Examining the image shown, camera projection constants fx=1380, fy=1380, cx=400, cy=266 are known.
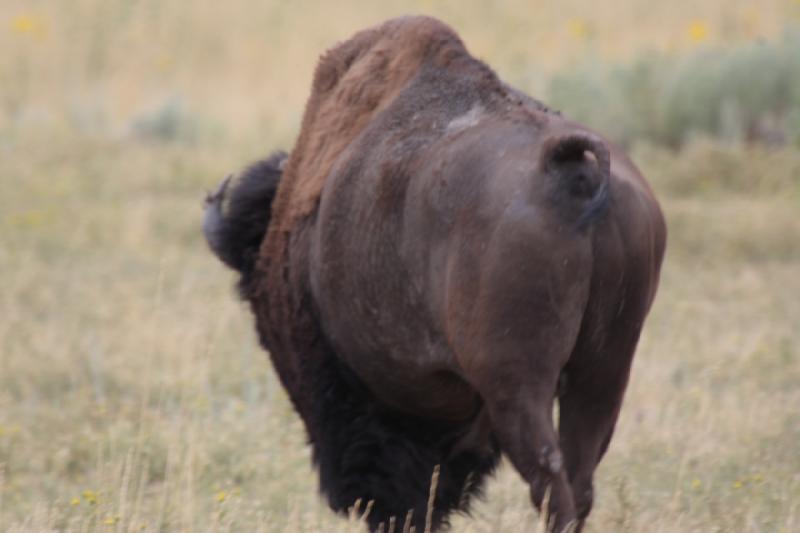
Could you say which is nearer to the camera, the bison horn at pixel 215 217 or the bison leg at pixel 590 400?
the bison leg at pixel 590 400

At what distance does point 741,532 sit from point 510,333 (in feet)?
6.29

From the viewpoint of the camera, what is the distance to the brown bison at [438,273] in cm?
372

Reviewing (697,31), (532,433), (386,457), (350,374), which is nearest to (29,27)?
(697,31)

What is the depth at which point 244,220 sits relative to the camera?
5422 millimetres

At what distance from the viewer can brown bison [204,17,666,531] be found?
3.72m

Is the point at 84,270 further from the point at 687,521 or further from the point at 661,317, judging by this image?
the point at 687,521

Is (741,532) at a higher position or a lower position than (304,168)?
lower

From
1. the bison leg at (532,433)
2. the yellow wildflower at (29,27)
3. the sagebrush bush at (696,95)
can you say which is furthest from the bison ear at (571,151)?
the yellow wildflower at (29,27)

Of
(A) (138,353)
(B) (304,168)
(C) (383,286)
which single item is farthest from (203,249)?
(C) (383,286)

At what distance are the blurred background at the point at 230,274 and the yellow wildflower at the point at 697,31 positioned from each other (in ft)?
0.37

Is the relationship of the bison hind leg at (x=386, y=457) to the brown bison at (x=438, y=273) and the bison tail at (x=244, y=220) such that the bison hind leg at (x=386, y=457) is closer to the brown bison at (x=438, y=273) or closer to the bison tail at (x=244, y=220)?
the brown bison at (x=438, y=273)

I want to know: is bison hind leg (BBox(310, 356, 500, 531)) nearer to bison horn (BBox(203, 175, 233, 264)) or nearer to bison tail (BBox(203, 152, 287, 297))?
bison tail (BBox(203, 152, 287, 297))

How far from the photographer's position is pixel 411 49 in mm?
4758

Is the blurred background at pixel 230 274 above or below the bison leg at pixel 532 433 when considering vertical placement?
below
